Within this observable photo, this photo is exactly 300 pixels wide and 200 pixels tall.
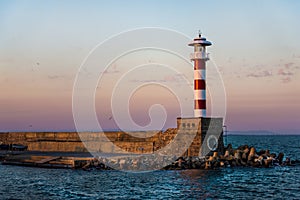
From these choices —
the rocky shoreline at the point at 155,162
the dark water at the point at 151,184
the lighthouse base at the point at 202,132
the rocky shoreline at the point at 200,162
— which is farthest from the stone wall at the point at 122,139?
the dark water at the point at 151,184

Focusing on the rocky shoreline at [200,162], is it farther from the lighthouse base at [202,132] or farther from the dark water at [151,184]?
the dark water at [151,184]

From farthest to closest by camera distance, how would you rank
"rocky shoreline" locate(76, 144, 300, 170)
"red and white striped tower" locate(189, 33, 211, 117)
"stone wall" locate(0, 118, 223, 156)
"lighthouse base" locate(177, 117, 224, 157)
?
"red and white striped tower" locate(189, 33, 211, 117), "stone wall" locate(0, 118, 223, 156), "lighthouse base" locate(177, 117, 224, 157), "rocky shoreline" locate(76, 144, 300, 170)

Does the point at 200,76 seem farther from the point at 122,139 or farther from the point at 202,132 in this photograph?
the point at 122,139

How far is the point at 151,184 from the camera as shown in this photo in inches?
1123

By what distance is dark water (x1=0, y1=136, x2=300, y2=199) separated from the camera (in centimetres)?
2541

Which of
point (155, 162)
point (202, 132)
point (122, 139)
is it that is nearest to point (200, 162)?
point (202, 132)

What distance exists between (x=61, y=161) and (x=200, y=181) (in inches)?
469

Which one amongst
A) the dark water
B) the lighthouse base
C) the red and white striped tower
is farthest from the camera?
the red and white striped tower

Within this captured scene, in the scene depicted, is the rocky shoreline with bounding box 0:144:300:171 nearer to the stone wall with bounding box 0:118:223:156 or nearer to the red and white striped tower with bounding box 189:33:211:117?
the stone wall with bounding box 0:118:223:156

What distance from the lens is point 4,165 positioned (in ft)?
133

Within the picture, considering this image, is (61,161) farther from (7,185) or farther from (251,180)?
(251,180)

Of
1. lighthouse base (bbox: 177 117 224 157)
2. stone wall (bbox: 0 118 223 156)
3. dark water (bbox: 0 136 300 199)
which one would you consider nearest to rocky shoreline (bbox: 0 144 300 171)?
lighthouse base (bbox: 177 117 224 157)

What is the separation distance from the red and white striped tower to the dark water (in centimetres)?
521

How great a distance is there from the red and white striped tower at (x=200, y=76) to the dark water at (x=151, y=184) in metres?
5.21
